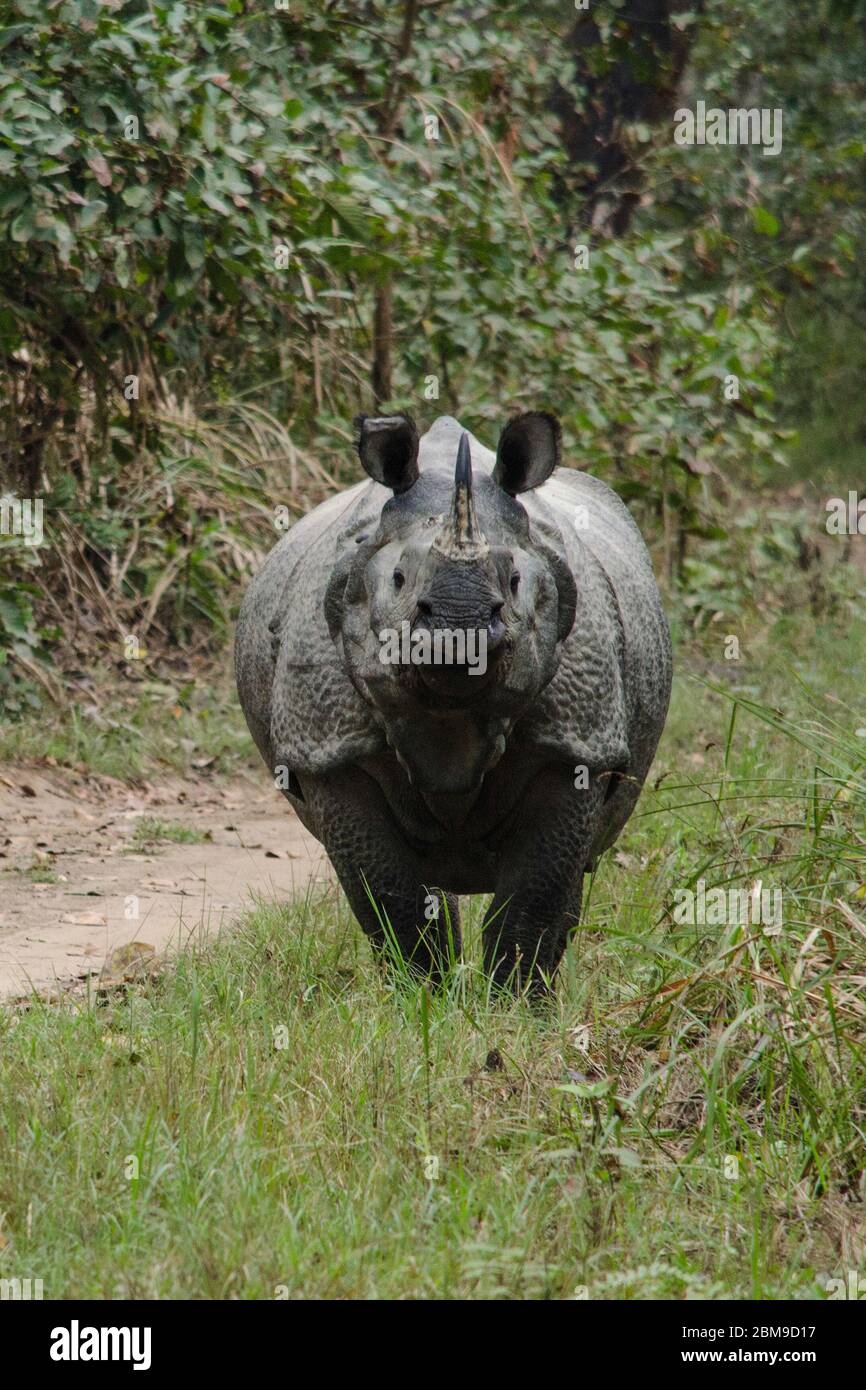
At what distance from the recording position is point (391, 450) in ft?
13.0

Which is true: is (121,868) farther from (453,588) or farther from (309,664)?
(453,588)

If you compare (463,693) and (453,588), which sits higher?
(453,588)

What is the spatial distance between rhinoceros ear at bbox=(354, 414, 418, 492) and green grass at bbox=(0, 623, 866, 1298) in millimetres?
1078

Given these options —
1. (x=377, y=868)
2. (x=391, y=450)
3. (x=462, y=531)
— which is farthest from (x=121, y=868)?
(x=462, y=531)

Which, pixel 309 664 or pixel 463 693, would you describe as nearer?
pixel 463 693

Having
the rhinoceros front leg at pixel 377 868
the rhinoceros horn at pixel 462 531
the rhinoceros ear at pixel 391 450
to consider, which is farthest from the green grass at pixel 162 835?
the rhinoceros horn at pixel 462 531

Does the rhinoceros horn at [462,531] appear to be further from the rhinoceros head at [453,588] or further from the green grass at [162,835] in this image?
the green grass at [162,835]

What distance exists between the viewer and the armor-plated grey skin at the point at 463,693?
12.2 feet

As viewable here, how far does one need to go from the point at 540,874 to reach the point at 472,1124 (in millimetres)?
842

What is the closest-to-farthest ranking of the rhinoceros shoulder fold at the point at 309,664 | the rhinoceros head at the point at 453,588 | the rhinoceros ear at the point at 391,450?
1. the rhinoceros head at the point at 453,588
2. the rhinoceros ear at the point at 391,450
3. the rhinoceros shoulder fold at the point at 309,664

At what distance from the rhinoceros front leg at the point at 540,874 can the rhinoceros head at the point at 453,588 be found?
0.38 metres

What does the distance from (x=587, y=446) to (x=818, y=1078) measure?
697 centimetres

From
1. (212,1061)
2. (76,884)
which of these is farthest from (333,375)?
(212,1061)

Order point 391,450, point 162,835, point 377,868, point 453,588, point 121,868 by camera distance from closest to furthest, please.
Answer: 1. point 453,588
2. point 391,450
3. point 377,868
4. point 121,868
5. point 162,835
